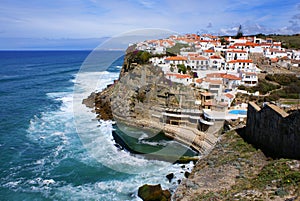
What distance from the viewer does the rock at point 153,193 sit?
1144 centimetres

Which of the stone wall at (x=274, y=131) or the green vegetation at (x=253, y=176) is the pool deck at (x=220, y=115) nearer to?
the stone wall at (x=274, y=131)

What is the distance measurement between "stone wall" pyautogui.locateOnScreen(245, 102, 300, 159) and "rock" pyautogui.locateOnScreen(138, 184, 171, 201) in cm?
546

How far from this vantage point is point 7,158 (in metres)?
16.1

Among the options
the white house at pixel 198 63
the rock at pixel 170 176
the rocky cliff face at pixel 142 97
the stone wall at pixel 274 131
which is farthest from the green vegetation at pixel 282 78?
the stone wall at pixel 274 131

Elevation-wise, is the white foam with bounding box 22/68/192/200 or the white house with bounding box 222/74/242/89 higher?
the white house with bounding box 222/74/242/89

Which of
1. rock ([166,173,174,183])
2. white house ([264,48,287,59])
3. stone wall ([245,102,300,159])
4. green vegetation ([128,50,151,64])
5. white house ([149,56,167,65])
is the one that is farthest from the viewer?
white house ([264,48,287,59])

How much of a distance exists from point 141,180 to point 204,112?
8.72 meters

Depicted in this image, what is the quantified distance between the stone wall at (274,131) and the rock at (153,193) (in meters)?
5.46

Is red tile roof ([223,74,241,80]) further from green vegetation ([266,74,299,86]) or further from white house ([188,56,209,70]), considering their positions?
white house ([188,56,209,70])

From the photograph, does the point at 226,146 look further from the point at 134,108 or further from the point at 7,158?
the point at 134,108

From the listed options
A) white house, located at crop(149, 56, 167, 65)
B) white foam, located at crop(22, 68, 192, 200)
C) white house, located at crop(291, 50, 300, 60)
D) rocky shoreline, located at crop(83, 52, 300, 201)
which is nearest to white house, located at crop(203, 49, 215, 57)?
white house, located at crop(149, 56, 167, 65)

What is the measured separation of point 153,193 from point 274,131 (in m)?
7.06

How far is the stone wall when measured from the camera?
5582 millimetres

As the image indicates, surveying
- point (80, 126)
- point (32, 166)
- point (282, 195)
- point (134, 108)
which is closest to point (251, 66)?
point (134, 108)
